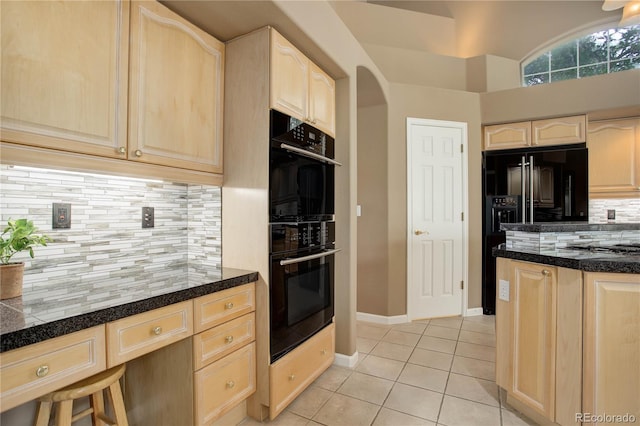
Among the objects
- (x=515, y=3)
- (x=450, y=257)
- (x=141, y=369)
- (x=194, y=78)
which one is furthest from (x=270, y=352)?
(x=515, y=3)

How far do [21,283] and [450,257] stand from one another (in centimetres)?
346

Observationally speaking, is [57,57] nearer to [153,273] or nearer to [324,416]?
[153,273]

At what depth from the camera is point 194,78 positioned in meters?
1.64

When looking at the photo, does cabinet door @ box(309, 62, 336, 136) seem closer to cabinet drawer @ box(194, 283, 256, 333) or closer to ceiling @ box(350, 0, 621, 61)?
cabinet drawer @ box(194, 283, 256, 333)

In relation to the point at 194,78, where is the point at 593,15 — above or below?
above

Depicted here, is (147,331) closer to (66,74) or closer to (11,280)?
(11,280)

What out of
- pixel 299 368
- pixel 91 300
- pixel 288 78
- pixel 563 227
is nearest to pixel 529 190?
pixel 563 227

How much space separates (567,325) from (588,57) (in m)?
4.15

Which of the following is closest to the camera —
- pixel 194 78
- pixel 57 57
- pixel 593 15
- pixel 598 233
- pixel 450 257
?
pixel 57 57

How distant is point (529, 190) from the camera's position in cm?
339

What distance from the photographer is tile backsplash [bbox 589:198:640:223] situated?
350cm

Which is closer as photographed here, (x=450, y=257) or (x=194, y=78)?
(x=194, y=78)

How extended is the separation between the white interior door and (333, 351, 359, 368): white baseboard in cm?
118

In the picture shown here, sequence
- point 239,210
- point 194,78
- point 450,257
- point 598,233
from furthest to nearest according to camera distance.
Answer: point 450,257 < point 598,233 < point 239,210 < point 194,78
